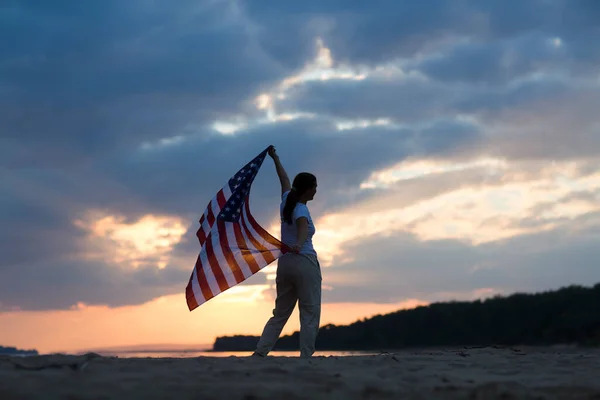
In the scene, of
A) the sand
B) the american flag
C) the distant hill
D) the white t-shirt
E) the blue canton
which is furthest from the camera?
the distant hill

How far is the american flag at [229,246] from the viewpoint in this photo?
973 cm

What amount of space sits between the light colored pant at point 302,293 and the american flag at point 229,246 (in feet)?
2.93

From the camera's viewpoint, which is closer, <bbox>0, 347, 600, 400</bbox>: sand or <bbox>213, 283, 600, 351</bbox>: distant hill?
<bbox>0, 347, 600, 400</bbox>: sand

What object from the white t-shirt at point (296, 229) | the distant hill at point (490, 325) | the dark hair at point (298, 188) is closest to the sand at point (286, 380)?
the white t-shirt at point (296, 229)

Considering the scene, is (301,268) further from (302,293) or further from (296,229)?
(296,229)

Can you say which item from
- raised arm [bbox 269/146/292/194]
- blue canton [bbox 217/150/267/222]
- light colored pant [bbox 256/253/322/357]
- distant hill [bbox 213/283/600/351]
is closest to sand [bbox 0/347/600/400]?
light colored pant [bbox 256/253/322/357]

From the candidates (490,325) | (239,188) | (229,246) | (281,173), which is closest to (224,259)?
(229,246)

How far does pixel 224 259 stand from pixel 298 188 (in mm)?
1966

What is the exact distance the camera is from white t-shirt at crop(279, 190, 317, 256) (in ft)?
27.6

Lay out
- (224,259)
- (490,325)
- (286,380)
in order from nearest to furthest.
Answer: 1. (286,380)
2. (224,259)
3. (490,325)

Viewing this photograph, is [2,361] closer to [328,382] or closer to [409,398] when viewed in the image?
[328,382]

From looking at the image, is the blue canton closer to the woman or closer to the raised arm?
the raised arm

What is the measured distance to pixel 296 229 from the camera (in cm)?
863

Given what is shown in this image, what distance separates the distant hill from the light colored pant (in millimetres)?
10865
